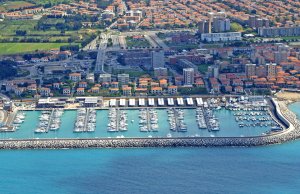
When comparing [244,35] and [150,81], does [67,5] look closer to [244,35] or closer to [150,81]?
[244,35]

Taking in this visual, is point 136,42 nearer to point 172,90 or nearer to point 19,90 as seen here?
point 172,90

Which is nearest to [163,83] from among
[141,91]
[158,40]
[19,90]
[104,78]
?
[141,91]

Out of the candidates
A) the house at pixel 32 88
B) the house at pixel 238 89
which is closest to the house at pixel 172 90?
the house at pixel 238 89

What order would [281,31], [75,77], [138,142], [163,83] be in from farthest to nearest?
[281,31] < [75,77] < [163,83] < [138,142]

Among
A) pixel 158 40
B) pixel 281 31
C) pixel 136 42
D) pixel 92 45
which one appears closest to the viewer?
pixel 92 45

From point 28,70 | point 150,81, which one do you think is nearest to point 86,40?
point 28,70

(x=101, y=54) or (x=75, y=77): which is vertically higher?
(x=101, y=54)

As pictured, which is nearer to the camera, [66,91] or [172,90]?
[66,91]
